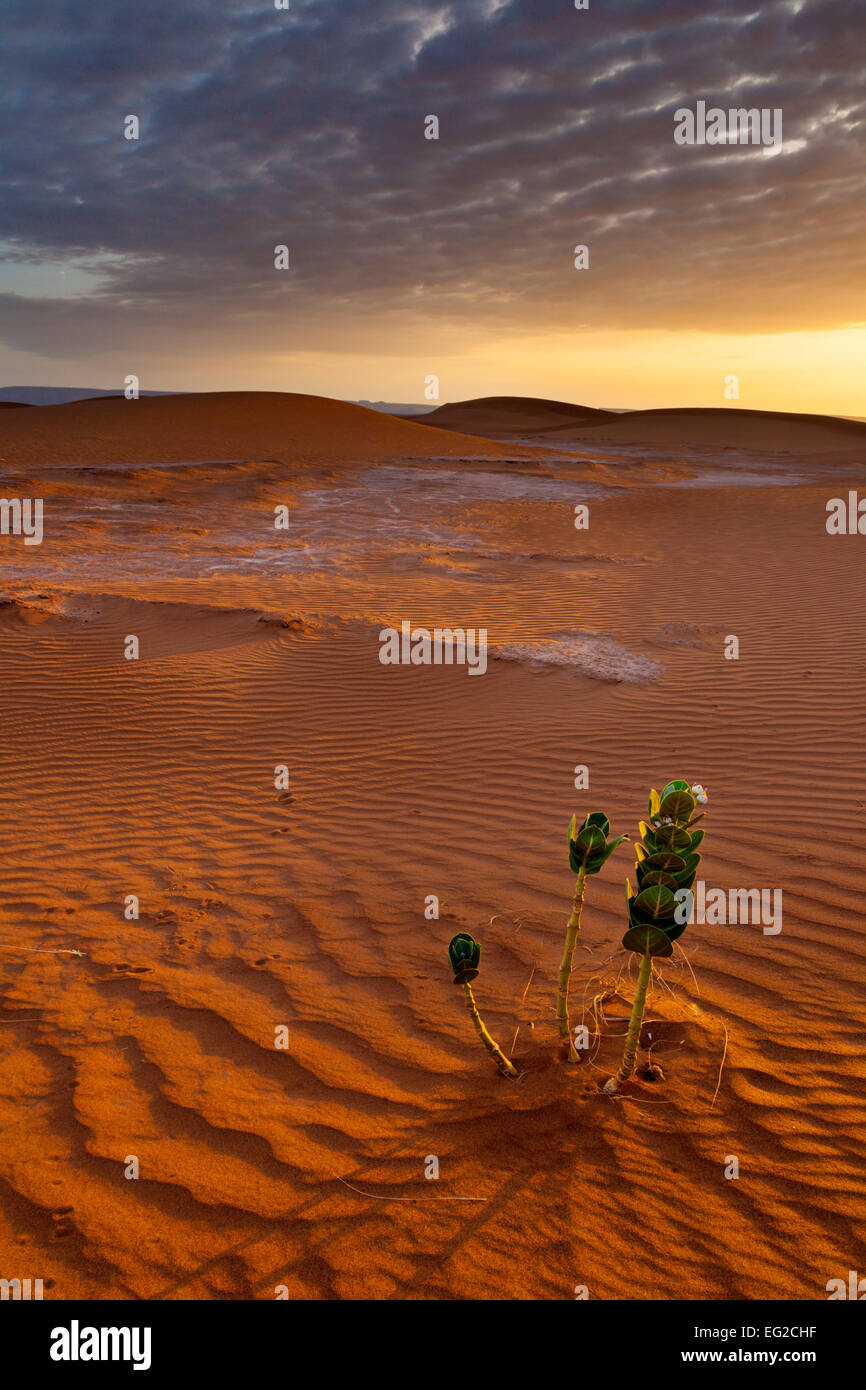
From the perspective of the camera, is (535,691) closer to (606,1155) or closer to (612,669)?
(612,669)

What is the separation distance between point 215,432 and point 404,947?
37.6 m

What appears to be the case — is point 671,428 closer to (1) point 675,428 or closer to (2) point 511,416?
(1) point 675,428

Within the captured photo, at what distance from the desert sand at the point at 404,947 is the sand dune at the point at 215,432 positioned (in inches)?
852

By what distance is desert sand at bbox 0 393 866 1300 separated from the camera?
2.48 m

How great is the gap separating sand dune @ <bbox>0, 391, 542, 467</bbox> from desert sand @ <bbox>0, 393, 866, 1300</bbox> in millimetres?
21632

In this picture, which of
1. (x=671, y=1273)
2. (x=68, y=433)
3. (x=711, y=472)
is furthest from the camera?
(x=68, y=433)

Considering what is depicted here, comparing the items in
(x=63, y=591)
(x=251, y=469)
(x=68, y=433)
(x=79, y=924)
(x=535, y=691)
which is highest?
(x=68, y=433)

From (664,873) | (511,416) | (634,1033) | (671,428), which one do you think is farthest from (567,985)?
(511,416)

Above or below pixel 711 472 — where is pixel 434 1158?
below

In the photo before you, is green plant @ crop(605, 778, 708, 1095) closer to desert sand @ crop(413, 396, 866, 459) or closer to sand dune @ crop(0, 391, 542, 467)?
sand dune @ crop(0, 391, 542, 467)

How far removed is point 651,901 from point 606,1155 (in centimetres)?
95
